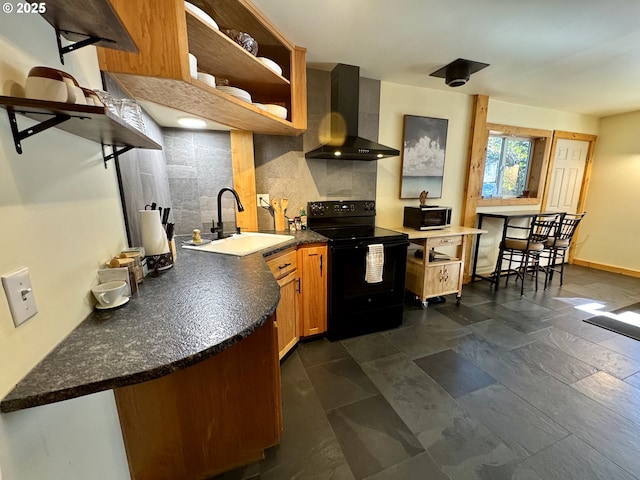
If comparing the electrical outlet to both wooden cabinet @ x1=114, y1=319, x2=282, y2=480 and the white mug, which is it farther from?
the white mug

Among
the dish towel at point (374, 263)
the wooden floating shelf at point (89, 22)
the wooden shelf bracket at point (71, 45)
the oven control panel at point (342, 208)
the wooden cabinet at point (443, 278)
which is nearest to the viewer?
the wooden floating shelf at point (89, 22)

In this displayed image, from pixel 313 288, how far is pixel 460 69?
93.2 inches

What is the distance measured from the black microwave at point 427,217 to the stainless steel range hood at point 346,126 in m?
0.78

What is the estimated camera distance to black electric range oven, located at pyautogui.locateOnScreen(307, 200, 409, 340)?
2148mm

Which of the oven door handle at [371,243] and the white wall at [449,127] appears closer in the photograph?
the oven door handle at [371,243]

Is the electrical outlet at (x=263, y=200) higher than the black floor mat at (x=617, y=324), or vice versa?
the electrical outlet at (x=263, y=200)

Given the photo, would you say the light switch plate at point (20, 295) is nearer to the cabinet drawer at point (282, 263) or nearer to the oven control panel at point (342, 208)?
the cabinet drawer at point (282, 263)

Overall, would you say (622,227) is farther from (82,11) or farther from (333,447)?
(82,11)

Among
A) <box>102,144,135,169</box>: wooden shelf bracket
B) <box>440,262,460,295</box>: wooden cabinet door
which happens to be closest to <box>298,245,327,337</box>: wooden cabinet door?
<box>102,144,135,169</box>: wooden shelf bracket

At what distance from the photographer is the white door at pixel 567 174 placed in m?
4.03

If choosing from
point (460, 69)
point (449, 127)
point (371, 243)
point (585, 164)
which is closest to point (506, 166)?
point (449, 127)

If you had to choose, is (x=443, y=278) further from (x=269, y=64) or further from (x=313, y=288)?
(x=269, y=64)

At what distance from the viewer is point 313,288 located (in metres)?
2.14

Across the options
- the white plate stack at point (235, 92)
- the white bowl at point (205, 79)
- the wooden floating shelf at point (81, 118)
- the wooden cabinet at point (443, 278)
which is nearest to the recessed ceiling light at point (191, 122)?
the white plate stack at point (235, 92)
